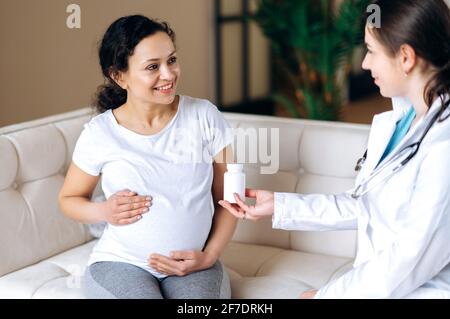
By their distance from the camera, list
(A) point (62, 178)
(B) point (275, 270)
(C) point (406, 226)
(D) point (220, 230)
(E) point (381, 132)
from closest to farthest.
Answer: (C) point (406, 226), (E) point (381, 132), (D) point (220, 230), (B) point (275, 270), (A) point (62, 178)

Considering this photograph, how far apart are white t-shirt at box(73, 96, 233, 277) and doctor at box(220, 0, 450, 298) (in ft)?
1.37

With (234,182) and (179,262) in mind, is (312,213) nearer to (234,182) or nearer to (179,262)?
(234,182)

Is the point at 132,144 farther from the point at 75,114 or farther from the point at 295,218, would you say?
the point at 75,114

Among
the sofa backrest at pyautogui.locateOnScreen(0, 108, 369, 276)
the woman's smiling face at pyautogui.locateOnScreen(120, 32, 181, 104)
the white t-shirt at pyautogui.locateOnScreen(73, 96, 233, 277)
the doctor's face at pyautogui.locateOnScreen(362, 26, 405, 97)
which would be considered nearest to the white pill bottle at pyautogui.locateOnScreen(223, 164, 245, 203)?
the white t-shirt at pyautogui.locateOnScreen(73, 96, 233, 277)

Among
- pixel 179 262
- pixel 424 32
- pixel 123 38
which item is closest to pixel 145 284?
pixel 179 262

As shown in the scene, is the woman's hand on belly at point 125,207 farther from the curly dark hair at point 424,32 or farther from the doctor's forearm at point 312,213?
the curly dark hair at point 424,32

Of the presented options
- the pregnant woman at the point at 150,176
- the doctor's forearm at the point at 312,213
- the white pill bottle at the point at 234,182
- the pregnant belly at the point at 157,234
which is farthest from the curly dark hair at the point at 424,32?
the pregnant belly at the point at 157,234

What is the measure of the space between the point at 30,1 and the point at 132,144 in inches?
84.6

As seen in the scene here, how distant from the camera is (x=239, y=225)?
2475mm

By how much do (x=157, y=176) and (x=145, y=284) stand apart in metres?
0.27

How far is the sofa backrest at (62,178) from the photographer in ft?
7.27

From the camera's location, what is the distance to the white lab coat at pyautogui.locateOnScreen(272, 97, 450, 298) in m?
1.57

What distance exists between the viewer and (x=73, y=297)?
6.57 ft

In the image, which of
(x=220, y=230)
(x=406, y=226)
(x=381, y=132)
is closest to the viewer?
(x=406, y=226)
